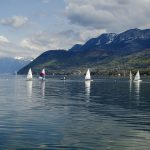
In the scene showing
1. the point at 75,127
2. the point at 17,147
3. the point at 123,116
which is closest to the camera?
the point at 17,147

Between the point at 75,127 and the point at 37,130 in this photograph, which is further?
the point at 75,127

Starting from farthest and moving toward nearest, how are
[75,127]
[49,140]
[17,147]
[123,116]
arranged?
[123,116] → [75,127] → [49,140] → [17,147]

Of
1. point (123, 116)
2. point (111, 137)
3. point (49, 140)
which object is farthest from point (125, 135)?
point (123, 116)

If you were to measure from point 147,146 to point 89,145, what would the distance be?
654 centimetres

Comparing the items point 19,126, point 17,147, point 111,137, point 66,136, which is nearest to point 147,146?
point 111,137

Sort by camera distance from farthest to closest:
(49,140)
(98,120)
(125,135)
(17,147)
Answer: (98,120)
(125,135)
(49,140)
(17,147)

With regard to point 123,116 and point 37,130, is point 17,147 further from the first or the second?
point 123,116

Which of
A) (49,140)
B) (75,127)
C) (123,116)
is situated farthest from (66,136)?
(123,116)

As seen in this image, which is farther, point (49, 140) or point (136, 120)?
point (136, 120)

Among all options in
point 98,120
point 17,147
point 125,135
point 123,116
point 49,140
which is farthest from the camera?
point 123,116

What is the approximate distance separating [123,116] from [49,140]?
2755 cm

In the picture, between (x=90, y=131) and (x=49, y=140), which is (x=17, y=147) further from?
(x=90, y=131)

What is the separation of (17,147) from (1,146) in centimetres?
185

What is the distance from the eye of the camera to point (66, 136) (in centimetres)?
4784
